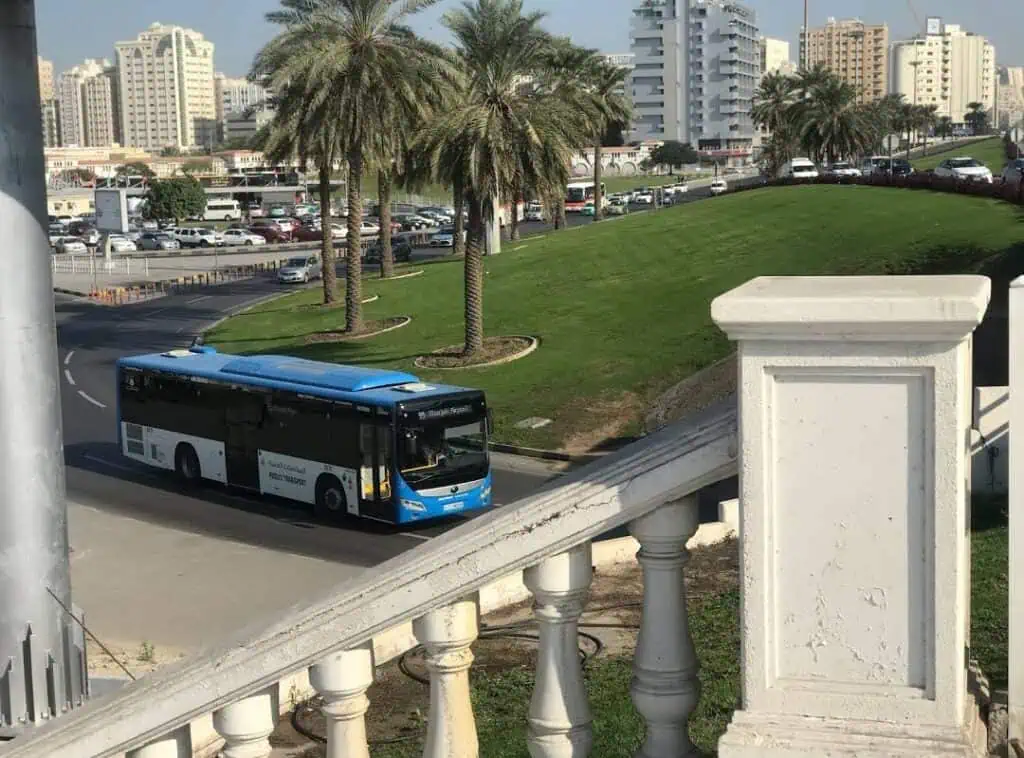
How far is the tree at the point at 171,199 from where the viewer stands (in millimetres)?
124625

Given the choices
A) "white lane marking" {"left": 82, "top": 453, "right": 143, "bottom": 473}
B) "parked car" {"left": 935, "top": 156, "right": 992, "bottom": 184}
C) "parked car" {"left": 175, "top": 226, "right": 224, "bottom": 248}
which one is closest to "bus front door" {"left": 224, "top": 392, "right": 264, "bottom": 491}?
"white lane marking" {"left": 82, "top": 453, "right": 143, "bottom": 473}

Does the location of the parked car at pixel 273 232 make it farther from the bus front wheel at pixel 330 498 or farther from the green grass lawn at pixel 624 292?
the bus front wheel at pixel 330 498

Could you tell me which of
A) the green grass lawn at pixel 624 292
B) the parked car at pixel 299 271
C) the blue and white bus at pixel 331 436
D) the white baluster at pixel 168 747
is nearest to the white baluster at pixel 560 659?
the white baluster at pixel 168 747

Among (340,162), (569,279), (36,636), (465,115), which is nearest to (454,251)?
(569,279)

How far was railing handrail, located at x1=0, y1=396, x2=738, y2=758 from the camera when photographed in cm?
363

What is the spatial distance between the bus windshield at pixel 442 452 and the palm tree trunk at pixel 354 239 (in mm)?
19398

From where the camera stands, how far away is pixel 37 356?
692 centimetres

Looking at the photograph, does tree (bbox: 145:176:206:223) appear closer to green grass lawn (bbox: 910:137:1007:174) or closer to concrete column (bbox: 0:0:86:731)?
green grass lawn (bbox: 910:137:1007:174)

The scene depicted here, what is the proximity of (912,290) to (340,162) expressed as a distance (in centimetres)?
4090

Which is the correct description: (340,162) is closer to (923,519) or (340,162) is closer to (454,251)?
(454,251)

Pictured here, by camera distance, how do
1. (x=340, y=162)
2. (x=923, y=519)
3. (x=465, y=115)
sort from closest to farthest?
1. (x=923, y=519)
2. (x=465, y=115)
3. (x=340, y=162)

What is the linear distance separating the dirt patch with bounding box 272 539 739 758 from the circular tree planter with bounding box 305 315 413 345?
32180mm

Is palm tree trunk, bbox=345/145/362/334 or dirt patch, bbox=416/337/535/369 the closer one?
dirt patch, bbox=416/337/535/369

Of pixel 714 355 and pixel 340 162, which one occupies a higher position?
pixel 340 162
